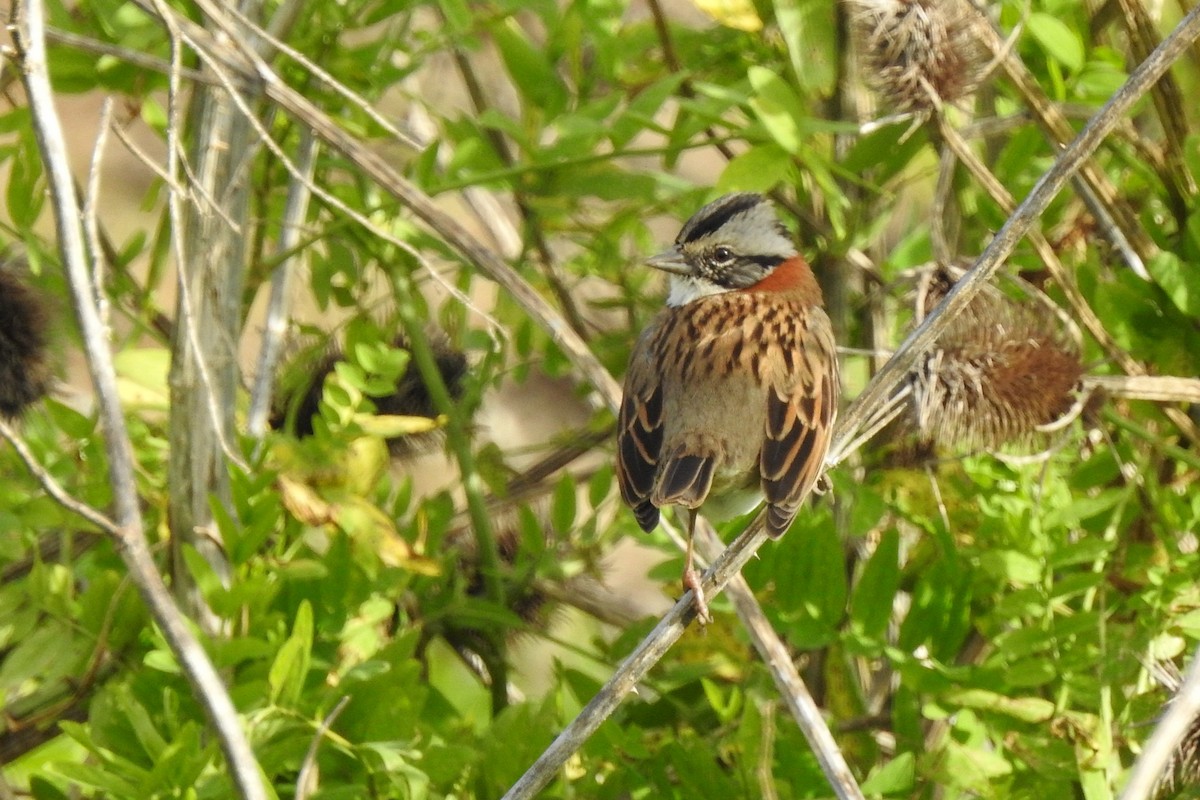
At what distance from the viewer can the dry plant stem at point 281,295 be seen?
3248mm

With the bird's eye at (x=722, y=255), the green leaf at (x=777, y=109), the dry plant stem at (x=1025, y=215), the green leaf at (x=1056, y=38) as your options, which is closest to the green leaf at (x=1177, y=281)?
the green leaf at (x=1056, y=38)

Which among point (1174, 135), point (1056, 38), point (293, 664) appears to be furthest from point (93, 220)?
point (1174, 135)

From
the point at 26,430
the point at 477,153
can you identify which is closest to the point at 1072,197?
the point at 477,153

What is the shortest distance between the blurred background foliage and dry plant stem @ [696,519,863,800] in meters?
0.08

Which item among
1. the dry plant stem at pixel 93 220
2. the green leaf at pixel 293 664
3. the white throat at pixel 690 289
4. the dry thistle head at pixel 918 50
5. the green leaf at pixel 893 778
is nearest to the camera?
the dry plant stem at pixel 93 220

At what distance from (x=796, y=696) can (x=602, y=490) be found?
3.25ft

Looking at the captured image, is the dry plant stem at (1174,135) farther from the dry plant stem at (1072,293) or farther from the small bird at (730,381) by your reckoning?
the small bird at (730,381)

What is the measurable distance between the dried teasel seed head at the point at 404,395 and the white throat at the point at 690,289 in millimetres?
638

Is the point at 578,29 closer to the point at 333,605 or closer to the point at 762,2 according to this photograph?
the point at 762,2

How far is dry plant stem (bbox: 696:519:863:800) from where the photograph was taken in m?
2.37

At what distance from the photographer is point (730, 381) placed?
114 inches

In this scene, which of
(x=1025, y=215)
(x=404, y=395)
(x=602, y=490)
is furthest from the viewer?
(x=404, y=395)

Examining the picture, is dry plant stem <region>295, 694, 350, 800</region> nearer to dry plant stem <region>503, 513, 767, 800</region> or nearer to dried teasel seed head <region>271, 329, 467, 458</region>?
dry plant stem <region>503, 513, 767, 800</region>

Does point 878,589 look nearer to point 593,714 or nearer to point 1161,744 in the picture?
point 593,714
